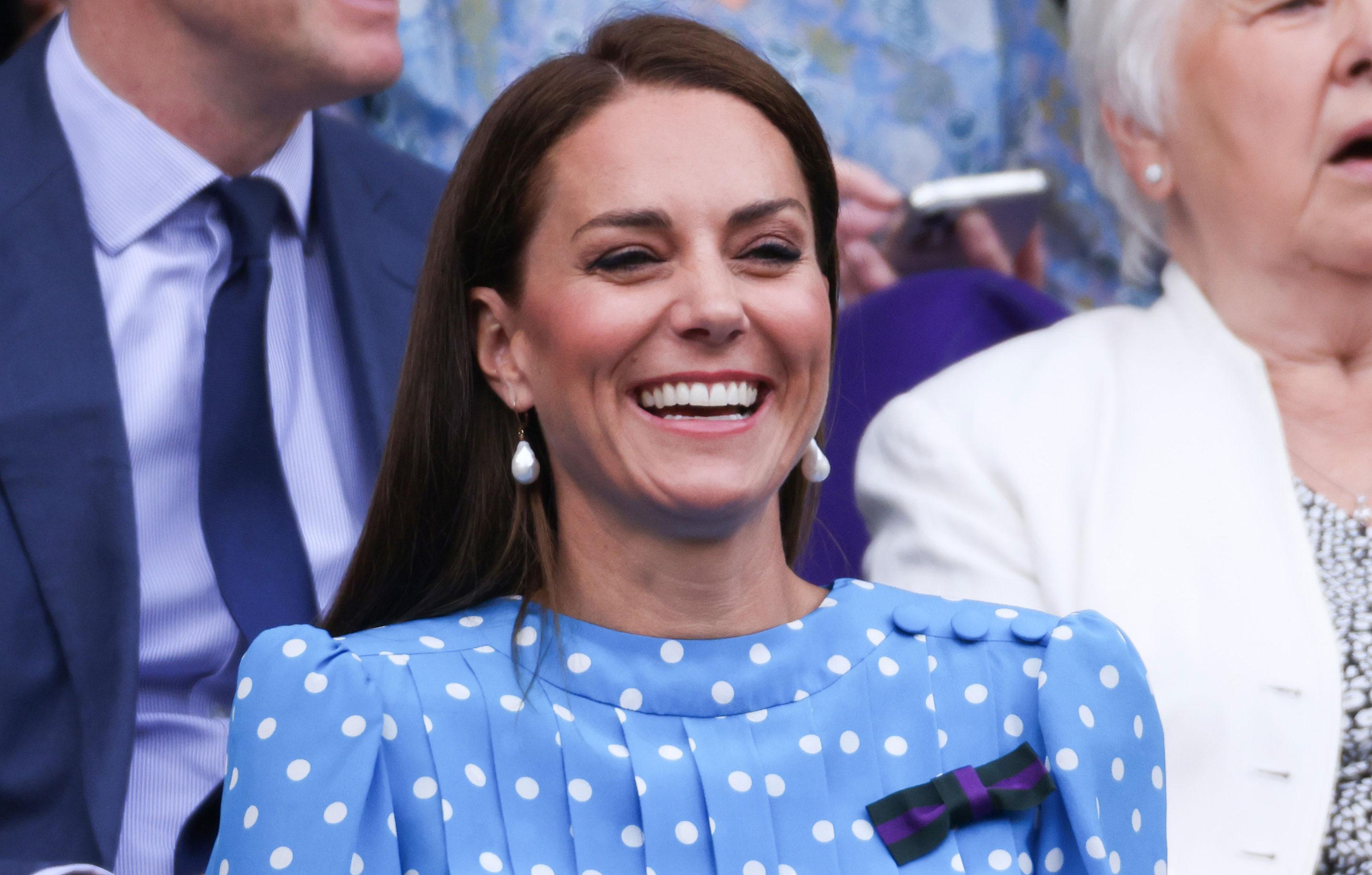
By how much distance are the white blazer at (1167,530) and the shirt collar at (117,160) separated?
95 cm

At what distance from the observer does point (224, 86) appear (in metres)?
Answer: 2.34

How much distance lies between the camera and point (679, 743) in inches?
63.9

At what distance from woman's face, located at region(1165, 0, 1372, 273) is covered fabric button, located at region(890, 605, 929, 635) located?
88cm

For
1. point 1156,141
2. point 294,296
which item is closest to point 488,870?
point 294,296

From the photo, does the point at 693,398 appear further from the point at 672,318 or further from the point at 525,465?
the point at 525,465

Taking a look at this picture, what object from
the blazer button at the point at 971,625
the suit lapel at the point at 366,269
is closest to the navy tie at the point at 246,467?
the suit lapel at the point at 366,269

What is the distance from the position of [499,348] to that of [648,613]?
299 mm

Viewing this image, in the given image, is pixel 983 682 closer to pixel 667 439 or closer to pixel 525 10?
pixel 667 439

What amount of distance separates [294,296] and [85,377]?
1.29 ft

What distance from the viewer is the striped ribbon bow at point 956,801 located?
5.30 feet

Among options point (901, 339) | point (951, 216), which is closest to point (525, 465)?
point (901, 339)

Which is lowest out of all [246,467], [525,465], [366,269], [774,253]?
[246,467]

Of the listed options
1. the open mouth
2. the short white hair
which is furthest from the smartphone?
the open mouth

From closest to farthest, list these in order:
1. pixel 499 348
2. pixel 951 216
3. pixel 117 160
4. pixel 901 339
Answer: pixel 499 348 → pixel 117 160 → pixel 901 339 → pixel 951 216
